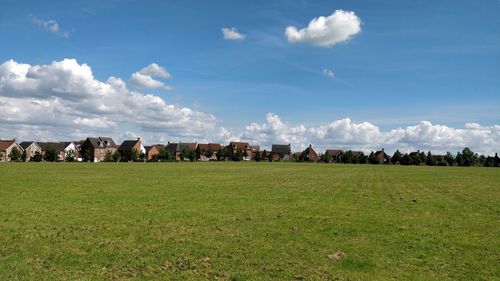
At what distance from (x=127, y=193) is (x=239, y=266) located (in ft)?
61.0

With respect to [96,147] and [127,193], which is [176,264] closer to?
[127,193]

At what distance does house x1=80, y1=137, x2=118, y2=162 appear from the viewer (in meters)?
179

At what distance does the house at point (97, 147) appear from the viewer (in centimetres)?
17939

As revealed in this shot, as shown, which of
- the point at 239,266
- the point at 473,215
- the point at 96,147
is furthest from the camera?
the point at 96,147

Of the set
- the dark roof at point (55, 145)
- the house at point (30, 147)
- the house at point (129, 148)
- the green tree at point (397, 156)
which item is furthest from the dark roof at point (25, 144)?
the green tree at point (397, 156)

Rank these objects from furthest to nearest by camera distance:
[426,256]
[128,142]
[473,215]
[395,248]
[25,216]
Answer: [128,142] → [473,215] → [25,216] → [395,248] → [426,256]

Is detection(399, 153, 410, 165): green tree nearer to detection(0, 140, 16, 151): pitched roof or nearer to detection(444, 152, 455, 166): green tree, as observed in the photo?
detection(444, 152, 455, 166): green tree

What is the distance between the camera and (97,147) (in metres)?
182

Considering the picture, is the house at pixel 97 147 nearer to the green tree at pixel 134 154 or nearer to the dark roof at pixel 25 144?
the green tree at pixel 134 154

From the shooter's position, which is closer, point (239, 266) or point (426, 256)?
point (239, 266)

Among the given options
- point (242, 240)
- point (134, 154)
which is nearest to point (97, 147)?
point (134, 154)

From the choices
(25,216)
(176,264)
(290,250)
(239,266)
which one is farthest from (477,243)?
(25,216)

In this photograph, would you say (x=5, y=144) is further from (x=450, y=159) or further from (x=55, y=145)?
(x=450, y=159)

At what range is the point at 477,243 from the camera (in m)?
13.6
